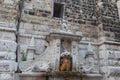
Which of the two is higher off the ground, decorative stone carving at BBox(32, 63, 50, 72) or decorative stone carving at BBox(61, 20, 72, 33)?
decorative stone carving at BBox(61, 20, 72, 33)

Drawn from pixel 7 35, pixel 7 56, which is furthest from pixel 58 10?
pixel 7 56

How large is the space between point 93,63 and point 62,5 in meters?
2.62

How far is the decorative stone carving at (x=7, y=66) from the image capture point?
5281 mm

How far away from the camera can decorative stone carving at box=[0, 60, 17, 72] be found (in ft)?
17.3

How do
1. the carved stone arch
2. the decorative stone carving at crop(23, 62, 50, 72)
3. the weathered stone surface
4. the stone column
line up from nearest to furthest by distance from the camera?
the weathered stone surface < the decorative stone carving at crop(23, 62, 50, 72) < the carved stone arch < the stone column

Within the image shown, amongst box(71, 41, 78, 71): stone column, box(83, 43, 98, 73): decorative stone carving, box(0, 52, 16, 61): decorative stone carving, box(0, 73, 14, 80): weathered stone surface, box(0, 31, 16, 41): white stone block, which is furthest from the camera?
box(83, 43, 98, 73): decorative stone carving

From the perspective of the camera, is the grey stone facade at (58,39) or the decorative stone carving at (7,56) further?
the grey stone facade at (58,39)

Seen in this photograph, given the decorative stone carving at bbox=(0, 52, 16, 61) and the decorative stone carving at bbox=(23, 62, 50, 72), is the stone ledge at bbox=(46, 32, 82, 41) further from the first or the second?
the decorative stone carving at bbox=(0, 52, 16, 61)

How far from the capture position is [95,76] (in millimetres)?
6223

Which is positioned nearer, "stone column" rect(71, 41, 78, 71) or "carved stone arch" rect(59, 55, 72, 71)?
"carved stone arch" rect(59, 55, 72, 71)

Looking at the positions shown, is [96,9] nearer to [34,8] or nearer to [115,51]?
[115,51]

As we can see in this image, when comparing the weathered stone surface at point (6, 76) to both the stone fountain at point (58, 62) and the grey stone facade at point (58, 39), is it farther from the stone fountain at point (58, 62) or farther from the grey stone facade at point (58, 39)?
the stone fountain at point (58, 62)

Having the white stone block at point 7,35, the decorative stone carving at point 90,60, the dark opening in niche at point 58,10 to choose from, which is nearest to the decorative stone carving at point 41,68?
the white stone block at point 7,35

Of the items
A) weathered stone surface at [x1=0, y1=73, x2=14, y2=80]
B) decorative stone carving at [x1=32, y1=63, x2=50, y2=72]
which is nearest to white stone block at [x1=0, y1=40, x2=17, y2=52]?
weathered stone surface at [x1=0, y1=73, x2=14, y2=80]
